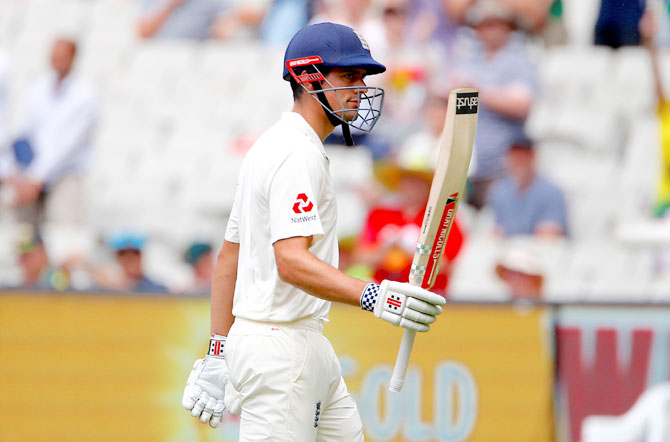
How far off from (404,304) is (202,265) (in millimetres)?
4847

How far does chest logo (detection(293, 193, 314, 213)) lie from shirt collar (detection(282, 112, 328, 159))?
9.9 inches

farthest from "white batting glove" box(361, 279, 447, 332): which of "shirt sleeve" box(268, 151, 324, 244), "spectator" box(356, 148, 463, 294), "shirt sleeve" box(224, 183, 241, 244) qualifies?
"spectator" box(356, 148, 463, 294)

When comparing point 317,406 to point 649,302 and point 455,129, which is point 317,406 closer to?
point 455,129

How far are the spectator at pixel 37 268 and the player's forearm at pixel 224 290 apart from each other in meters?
4.46

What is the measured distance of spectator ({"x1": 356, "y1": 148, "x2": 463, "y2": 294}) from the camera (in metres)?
6.90

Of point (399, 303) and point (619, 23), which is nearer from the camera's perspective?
point (399, 303)

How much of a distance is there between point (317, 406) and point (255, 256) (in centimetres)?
55

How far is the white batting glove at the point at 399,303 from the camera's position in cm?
331

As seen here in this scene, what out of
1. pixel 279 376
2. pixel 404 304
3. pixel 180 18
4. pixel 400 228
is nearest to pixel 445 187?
pixel 404 304

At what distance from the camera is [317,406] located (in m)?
3.67

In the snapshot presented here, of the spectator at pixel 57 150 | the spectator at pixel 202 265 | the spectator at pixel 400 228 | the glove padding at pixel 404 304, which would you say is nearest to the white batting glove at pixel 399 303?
the glove padding at pixel 404 304

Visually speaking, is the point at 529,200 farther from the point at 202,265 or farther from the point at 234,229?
the point at 234,229

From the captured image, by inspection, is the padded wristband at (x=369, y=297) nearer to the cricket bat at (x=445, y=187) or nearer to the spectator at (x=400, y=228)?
the cricket bat at (x=445, y=187)

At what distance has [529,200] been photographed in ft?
27.2
